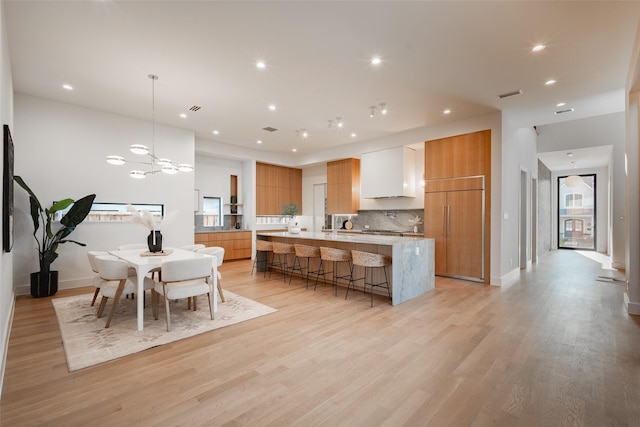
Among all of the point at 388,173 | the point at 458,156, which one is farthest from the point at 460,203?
the point at 388,173

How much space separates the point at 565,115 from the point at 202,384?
7.15 metres

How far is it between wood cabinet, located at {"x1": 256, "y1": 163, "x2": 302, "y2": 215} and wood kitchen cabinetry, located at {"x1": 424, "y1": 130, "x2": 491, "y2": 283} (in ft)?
15.9

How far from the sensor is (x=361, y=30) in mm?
3002

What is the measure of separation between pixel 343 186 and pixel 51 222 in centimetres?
635

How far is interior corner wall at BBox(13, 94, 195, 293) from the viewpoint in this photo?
474 centimetres

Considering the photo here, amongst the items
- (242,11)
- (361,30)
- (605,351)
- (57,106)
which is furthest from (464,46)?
(57,106)

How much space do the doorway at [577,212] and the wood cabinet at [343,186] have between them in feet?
29.6

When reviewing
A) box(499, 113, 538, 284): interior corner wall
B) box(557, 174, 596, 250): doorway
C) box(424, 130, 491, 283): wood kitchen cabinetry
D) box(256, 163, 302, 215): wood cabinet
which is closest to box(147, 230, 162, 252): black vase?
box(256, 163, 302, 215): wood cabinet

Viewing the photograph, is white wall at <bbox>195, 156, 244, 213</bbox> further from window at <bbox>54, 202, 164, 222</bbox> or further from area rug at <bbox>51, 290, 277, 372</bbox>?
area rug at <bbox>51, 290, 277, 372</bbox>

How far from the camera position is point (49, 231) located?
184 inches

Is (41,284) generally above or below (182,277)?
below

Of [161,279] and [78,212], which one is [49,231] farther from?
[161,279]

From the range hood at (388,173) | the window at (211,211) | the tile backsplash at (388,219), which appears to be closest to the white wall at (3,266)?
the window at (211,211)

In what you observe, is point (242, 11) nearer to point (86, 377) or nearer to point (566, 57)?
point (86, 377)
